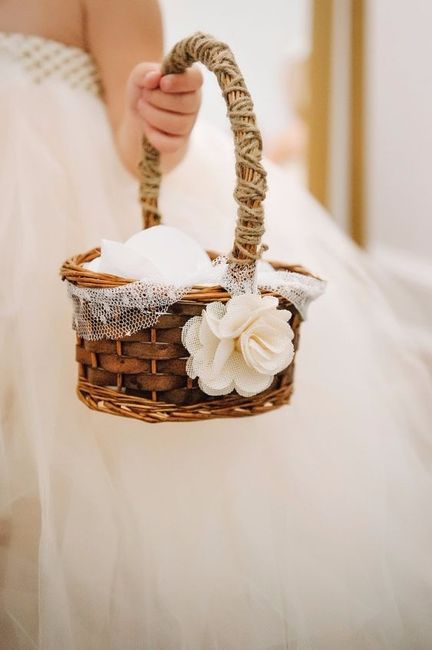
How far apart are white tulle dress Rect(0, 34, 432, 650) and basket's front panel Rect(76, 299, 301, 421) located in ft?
0.26

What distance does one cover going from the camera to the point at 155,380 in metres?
0.49

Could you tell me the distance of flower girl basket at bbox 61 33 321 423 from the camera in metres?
0.47

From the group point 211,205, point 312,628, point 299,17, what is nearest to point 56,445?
point 312,628

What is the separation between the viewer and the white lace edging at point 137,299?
46 cm

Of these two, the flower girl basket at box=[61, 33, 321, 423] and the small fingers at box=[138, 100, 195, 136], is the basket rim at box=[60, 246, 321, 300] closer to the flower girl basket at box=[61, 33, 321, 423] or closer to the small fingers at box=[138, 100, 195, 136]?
the flower girl basket at box=[61, 33, 321, 423]

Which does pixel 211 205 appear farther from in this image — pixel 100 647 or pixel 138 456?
pixel 100 647

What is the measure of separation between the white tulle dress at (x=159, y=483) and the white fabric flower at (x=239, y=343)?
133mm

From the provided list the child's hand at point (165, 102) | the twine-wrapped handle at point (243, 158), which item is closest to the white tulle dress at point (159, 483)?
the child's hand at point (165, 102)

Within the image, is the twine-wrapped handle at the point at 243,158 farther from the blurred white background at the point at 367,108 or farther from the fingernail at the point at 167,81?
A: the blurred white background at the point at 367,108

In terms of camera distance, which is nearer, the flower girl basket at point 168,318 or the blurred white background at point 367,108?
the flower girl basket at point 168,318

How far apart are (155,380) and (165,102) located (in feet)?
1.04

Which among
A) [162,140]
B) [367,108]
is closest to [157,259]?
[162,140]

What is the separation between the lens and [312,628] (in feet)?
1.70

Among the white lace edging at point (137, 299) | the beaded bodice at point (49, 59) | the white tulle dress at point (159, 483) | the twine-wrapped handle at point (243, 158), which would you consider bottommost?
the white tulle dress at point (159, 483)
